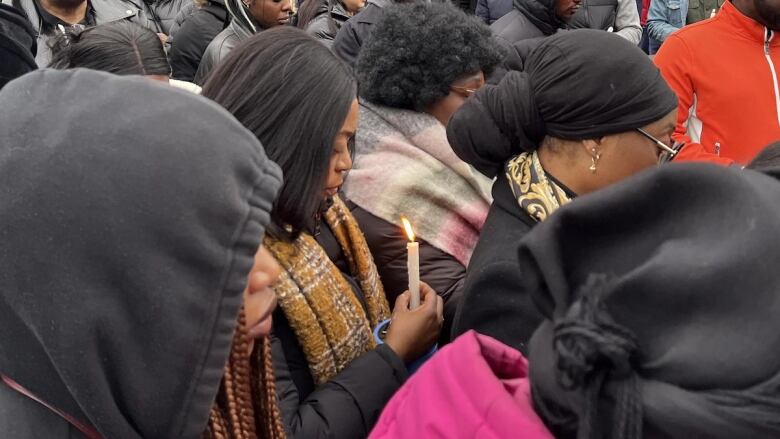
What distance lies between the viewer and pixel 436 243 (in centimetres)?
227

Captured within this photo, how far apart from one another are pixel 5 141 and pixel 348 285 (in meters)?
0.96

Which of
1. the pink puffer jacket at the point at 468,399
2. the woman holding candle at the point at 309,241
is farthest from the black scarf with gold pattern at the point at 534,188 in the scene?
the pink puffer jacket at the point at 468,399

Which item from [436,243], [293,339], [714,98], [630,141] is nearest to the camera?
[293,339]

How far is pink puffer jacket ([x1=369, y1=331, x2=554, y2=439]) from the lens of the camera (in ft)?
2.90

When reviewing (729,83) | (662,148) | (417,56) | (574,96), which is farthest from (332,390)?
(729,83)

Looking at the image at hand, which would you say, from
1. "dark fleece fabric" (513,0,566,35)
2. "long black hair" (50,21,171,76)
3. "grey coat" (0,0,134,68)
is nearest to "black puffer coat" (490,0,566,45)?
"dark fleece fabric" (513,0,566,35)

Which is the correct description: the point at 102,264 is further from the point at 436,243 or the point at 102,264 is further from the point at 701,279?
the point at 436,243

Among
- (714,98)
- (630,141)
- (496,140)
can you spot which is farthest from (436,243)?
(714,98)

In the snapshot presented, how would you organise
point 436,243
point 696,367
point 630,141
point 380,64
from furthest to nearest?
point 380,64 → point 436,243 → point 630,141 → point 696,367

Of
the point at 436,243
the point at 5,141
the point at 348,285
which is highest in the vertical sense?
the point at 5,141

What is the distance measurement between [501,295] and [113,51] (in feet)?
6.72

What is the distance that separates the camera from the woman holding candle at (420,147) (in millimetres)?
2203

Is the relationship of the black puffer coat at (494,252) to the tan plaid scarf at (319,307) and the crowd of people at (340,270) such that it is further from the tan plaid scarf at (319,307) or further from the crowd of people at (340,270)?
the tan plaid scarf at (319,307)

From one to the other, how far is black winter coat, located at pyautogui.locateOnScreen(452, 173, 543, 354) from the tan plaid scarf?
24 cm
